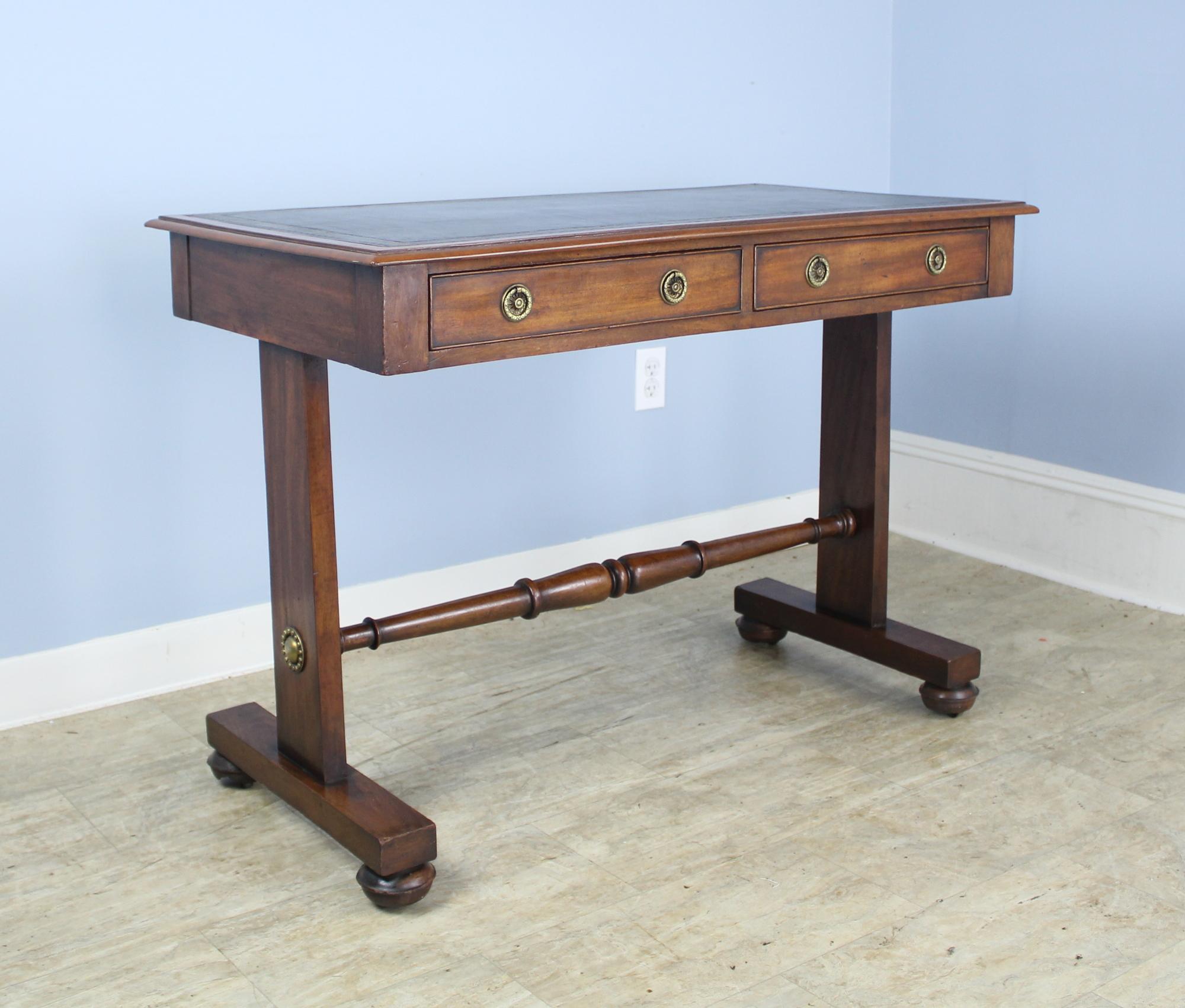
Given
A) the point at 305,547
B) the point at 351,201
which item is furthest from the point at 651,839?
the point at 351,201

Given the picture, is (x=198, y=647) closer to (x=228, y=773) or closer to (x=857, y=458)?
(x=228, y=773)

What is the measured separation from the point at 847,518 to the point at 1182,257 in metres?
0.83

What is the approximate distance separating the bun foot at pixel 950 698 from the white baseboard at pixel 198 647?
0.77 meters

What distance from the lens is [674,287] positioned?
159 cm

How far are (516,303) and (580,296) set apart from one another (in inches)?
3.3

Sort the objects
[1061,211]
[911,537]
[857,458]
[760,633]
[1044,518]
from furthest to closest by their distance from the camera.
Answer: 1. [911,537]
2. [1044,518]
3. [1061,211]
4. [760,633]
5. [857,458]

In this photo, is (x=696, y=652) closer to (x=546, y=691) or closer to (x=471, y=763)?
(x=546, y=691)

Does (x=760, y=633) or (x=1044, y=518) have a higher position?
(x=1044, y=518)

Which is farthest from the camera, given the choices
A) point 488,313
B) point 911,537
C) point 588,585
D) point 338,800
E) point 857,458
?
point 911,537

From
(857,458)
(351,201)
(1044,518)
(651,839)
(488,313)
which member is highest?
(351,201)

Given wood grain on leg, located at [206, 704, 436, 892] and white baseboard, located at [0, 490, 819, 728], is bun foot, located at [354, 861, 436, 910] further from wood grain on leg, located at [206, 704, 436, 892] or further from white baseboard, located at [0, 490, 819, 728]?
white baseboard, located at [0, 490, 819, 728]

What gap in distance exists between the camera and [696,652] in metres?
2.34

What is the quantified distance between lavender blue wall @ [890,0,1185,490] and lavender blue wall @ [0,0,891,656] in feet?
0.19

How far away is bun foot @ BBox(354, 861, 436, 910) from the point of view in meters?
1.56
